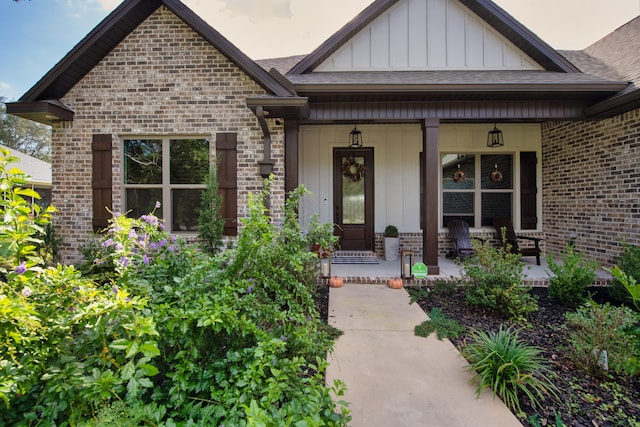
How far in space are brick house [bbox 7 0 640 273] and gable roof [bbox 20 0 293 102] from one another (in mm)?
19

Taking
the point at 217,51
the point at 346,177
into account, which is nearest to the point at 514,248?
the point at 346,177

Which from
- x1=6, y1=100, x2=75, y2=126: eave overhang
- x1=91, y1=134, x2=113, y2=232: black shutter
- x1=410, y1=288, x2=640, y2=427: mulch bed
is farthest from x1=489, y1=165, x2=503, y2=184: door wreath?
x1=6, y1=100, x2=75, y2=126: eave overhang

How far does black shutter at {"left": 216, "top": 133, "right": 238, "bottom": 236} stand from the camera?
16.4 ft

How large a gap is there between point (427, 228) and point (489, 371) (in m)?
2.97

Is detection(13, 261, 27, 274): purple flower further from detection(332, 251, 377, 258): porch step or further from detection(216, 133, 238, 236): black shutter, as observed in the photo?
detection(332, 251, 377, 258): porch step

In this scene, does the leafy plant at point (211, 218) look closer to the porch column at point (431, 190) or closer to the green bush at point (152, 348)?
the green bush at point (152, 348)

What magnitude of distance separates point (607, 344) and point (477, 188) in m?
4.96

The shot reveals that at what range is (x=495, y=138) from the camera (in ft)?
22.1

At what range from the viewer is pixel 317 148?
6.94m

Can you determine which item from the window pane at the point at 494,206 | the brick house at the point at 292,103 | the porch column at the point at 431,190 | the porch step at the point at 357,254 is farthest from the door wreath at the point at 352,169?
the window pane at the point at 494,206

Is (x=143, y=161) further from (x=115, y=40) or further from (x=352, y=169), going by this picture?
(x=352, y=169)

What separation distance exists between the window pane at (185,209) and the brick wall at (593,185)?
7.01 meters

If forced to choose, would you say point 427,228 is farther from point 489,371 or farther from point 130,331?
point 130,331

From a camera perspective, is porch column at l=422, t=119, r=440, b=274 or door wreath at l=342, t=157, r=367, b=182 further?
door wreath at l=342, t=157, r=367, b=182
